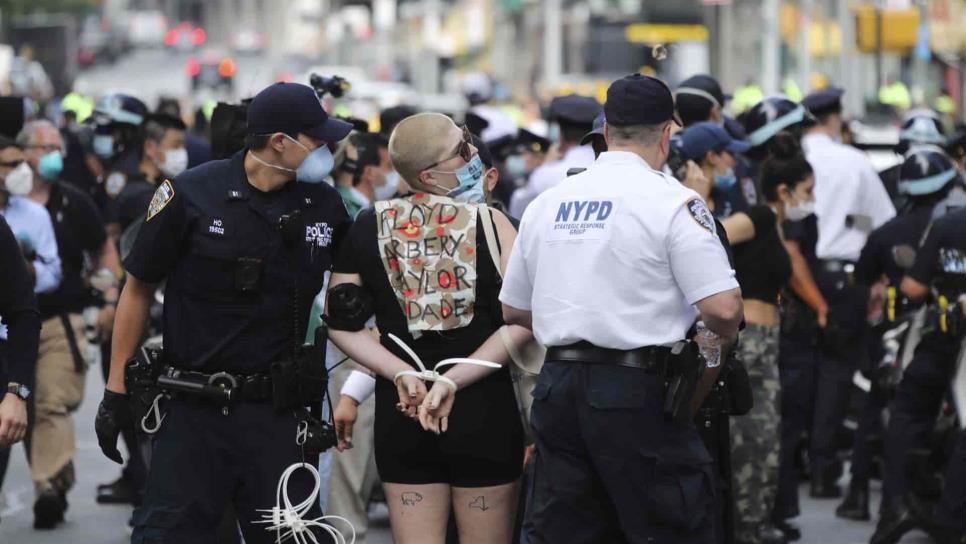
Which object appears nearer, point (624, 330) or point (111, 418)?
point (624, 330)

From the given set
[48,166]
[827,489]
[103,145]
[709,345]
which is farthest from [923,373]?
[103,145]

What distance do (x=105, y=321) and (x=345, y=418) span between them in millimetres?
4037

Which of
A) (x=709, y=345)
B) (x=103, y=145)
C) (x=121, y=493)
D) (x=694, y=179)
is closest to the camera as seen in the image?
(x=709, y=345)

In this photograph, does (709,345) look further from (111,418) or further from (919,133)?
(919,133)


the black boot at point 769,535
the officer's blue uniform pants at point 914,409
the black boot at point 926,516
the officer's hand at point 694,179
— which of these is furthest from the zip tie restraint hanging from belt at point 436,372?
the officer's blue uniform pants at point 914,409

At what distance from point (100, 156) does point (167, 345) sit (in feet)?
29.9

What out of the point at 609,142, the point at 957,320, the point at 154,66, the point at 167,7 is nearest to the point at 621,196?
the point at 609,142

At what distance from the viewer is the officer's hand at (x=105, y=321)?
10602 millimetres

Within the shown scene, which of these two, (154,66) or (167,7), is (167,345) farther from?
(167,7)

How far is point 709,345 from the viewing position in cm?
622

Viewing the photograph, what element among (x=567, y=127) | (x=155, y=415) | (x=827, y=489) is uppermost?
(x=155, y=415)

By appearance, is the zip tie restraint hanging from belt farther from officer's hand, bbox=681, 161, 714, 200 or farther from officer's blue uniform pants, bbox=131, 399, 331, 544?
officer's hand, bbox=681, 161, 714, 200

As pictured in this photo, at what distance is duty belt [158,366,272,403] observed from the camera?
645 cm

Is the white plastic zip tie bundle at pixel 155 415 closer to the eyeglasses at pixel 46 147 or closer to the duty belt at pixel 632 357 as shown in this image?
the duty belt at pixel 632 357
